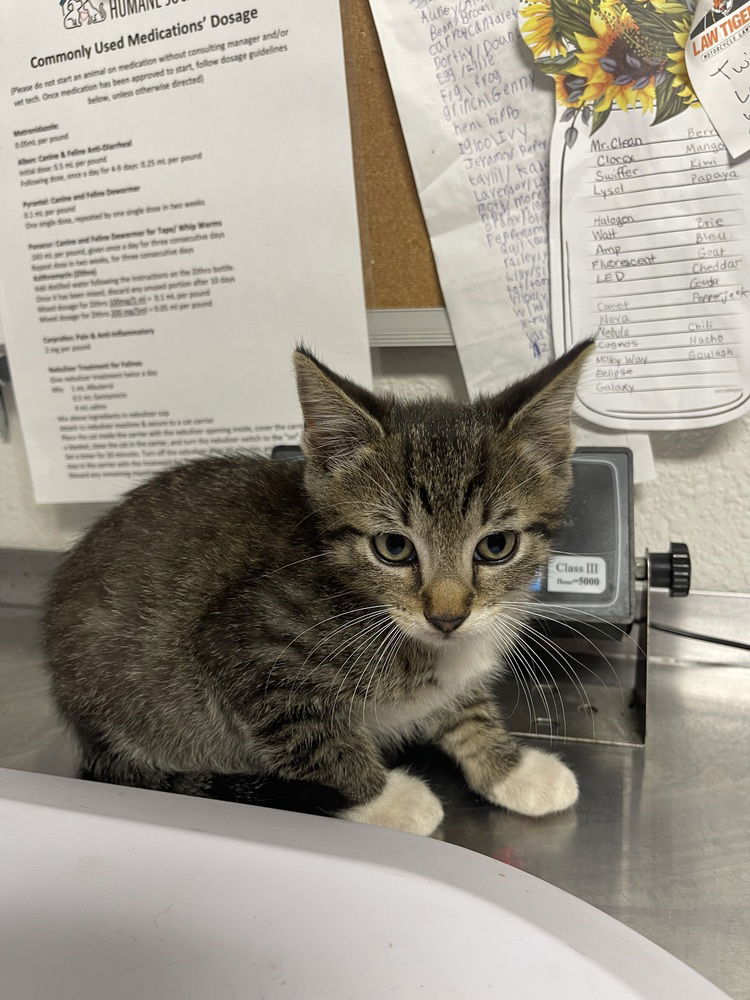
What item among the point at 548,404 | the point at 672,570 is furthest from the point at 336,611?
the point at 672,570

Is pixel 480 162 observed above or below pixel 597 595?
above

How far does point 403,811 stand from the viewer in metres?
0.75

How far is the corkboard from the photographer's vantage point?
926mm

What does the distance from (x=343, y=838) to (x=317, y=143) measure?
0.84m

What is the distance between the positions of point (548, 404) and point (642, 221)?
342 mm

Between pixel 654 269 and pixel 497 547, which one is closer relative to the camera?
pixel 497 547

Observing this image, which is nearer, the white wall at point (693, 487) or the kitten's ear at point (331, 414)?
the kitten's ear at point (331, 414)

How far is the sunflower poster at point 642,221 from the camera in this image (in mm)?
854

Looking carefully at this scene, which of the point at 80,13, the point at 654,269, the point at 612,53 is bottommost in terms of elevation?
the point at 654,269

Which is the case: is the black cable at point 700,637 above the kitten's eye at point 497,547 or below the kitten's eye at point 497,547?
below

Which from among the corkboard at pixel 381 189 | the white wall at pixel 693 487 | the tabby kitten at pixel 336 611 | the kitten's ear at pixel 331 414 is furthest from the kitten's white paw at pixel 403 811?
the corkboard at pixel 381 189

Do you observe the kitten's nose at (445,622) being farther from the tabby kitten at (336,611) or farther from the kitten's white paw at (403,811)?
the kitten's white paw at (403,811)

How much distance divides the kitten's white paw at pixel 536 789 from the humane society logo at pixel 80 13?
3.68 feet

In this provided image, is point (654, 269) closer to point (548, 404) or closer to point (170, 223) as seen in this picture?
point (548, 404)
